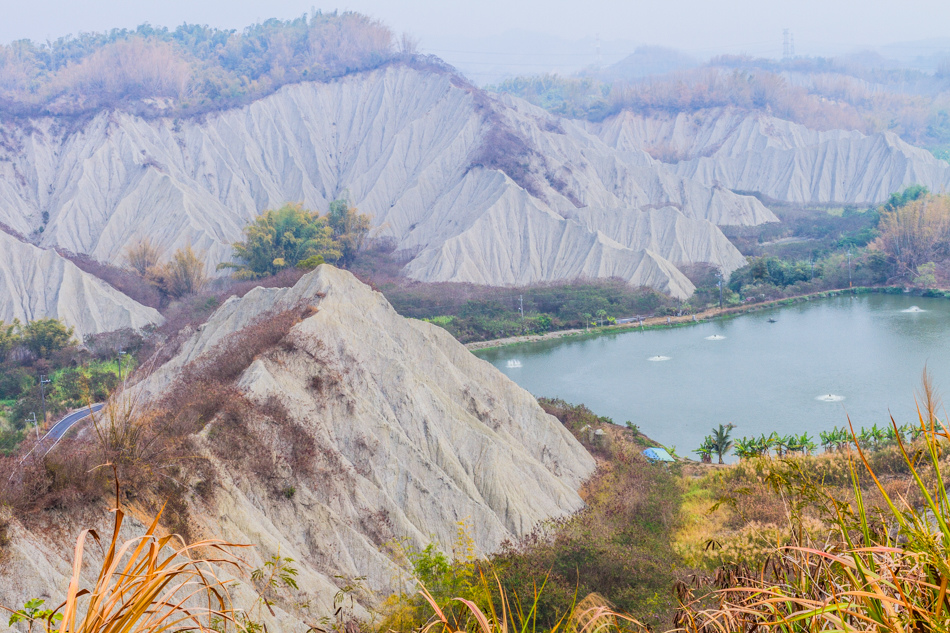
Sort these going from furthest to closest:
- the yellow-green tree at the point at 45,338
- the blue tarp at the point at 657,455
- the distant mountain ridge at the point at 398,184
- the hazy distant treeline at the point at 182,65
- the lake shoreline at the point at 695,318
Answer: the hazy distant treeline at the point at 182,65, the distant mountain ridge at the point at 398,184, the lake shoreline at the point at 695,318, the yellow-green tree at the point at 45,338, the blue tarp at the point at 657,455

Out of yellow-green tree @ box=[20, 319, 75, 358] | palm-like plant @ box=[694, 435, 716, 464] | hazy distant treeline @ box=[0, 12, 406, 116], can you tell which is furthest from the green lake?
hazy distant treeline @ box=[0, 12, 406, 116]

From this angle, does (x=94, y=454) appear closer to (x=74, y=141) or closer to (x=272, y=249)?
(x=272, y=249)

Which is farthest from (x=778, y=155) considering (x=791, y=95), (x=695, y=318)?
(x=695, y=318)

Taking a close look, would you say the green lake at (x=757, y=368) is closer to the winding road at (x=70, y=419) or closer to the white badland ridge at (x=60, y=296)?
Result: the winding road at (x=70, y=419)

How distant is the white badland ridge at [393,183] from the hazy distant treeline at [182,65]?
4.07 metres

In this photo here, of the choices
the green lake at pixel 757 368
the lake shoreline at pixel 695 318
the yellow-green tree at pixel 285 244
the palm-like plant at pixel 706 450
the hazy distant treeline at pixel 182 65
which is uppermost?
the hazy distant treeline at pixel 182 65

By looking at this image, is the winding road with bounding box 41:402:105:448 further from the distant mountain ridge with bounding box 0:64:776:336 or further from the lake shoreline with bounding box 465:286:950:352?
the distant mountain ridge with bounding box 0:64:776:336

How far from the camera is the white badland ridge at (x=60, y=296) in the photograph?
46.3 metres

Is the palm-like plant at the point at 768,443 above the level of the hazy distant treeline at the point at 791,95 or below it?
below

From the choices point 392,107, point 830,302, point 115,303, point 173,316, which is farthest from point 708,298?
→ point 392,107

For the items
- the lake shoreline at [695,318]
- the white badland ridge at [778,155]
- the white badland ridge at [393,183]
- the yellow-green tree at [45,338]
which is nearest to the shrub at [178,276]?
the white badland ridge at [393,183]

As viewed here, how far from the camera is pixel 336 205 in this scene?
64.6 meters

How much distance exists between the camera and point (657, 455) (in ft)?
76.9

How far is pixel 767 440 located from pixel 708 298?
3252 cm
